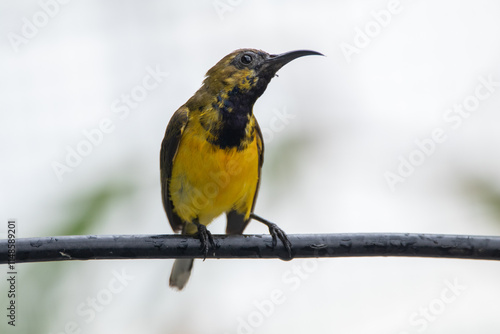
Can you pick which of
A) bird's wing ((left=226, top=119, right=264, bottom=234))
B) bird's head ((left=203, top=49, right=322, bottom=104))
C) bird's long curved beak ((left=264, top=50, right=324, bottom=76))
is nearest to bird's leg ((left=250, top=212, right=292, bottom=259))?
bird's wing ((left=226, top=119, right=264, bottom=234))

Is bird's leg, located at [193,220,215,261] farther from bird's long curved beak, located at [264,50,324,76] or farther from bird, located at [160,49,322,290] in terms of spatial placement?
bird's long curved beak, located at [264,50,324,76]

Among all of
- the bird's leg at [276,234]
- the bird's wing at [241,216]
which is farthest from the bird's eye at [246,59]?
the bird's leg at [276,234]

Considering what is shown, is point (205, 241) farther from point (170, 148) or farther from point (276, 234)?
point (170, 148)

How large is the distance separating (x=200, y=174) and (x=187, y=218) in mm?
518

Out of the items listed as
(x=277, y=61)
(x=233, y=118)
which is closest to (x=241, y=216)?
(x=233, y=118)

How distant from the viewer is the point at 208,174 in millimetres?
4020

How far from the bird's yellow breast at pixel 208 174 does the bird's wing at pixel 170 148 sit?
4cm

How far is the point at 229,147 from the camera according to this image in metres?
4.06

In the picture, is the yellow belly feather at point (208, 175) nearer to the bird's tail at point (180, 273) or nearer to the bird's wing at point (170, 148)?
the bird's wing at point (170, 148)

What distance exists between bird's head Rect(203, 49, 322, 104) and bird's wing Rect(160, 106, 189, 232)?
0.93 feet

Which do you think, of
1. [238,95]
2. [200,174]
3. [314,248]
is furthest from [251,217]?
[314,248]

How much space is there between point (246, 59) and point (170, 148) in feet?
2.63

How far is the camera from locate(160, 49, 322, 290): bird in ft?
13.3

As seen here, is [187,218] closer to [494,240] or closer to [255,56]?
[255,56]
